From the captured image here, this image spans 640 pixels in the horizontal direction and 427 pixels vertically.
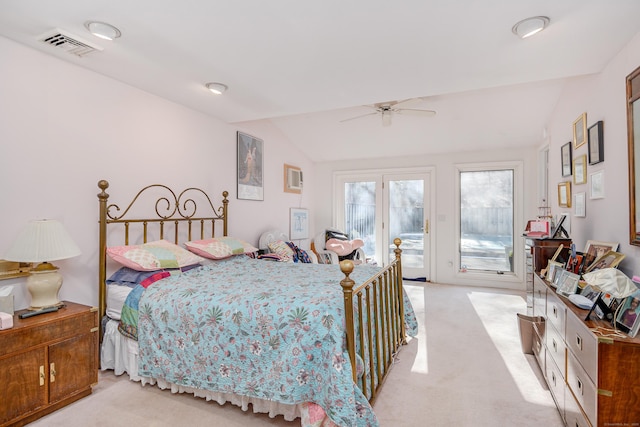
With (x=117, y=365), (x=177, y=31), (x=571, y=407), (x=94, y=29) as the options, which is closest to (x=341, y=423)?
(x=571, y=407)

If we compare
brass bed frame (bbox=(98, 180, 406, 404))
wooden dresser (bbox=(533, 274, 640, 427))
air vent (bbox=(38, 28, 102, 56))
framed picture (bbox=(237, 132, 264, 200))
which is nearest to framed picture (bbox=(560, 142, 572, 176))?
wooden dresser (bbox=(533, 274, 640, 427))

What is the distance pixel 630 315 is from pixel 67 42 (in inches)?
133

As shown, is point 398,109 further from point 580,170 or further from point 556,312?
point 556,312

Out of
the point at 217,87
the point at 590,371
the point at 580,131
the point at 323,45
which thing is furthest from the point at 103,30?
the point at 580,131

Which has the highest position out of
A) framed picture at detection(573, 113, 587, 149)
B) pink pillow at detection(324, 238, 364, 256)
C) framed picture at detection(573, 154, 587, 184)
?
framed picture at detection(573, 113, 587, 149)

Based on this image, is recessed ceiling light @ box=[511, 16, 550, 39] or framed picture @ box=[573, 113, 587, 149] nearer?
recessed ceiling light @ box=[511, 16, 550, 39]

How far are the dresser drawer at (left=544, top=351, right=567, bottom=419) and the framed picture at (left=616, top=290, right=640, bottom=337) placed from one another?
590 millimetres

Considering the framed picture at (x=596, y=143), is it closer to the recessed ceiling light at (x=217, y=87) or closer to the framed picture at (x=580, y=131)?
the framed picture at (x=580, y=131)

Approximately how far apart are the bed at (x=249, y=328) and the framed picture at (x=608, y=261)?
1.33 m

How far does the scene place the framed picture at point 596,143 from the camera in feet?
7.66

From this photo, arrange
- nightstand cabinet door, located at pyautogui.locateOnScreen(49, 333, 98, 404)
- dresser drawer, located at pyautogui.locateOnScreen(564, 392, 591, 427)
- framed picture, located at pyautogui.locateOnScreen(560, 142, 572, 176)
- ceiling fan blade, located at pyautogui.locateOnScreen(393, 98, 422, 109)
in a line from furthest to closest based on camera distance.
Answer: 1. ceiling fan blade, located at pyautogui.locateOnScreen(393, 98, 422, 109)
2. framed picture, located at pyautogui.locateOnScreen(560, 142, 572, 176)
3. nightstand cabinet door, located at pyautogui.locateOnScreen(49, 333, 98, 404)
4. dresser drawer, located at pyautogui.locateOnScreen(564, 392, 591, 427)

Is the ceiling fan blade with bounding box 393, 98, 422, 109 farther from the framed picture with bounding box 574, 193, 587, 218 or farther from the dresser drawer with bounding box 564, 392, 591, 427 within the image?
the dresser drawer with bounding box 564, 392, 591, 427

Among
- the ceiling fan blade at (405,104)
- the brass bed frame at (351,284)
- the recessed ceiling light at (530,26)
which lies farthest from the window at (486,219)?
the recessed ceiling light at (530,26)

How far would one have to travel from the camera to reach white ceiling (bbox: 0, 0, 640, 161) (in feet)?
5.78
